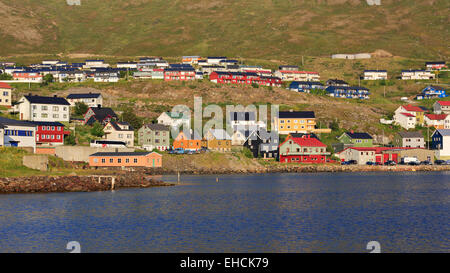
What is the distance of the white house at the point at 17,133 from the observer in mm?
84250

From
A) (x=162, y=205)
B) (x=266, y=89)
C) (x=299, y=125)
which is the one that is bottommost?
(x=162, y=205)

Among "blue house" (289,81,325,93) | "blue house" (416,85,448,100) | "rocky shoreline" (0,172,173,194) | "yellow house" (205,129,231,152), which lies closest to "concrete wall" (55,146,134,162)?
"rocky shoreline" (0,172,173,194)

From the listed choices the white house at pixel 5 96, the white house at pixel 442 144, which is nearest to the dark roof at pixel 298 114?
the white house at pixel 442 144

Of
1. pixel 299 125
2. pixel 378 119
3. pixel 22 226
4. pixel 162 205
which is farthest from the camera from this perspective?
pixel 378 119

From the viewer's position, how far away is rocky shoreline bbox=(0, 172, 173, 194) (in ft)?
208

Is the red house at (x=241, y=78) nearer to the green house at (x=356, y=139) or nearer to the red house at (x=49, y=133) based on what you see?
the green house at (x=356, y=139)

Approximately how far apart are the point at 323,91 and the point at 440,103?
3680 cm

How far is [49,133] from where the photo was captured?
101 metres

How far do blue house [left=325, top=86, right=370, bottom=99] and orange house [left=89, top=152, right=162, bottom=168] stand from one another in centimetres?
9421

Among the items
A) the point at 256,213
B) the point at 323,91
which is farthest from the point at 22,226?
the point at 323,91

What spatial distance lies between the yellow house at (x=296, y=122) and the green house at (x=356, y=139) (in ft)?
34.6

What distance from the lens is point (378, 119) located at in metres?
149
